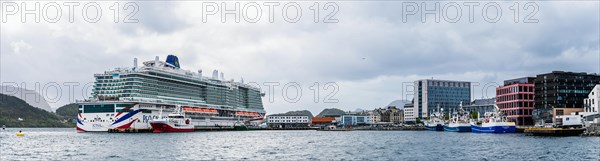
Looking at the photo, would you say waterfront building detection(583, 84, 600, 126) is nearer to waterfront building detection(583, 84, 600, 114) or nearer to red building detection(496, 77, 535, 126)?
waterfront building detection(583, 84, 600, 114)

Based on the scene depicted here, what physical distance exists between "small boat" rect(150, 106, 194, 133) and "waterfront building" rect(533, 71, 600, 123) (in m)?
82.7

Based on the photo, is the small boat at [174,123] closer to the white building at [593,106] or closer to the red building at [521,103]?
the white building at [593,106]

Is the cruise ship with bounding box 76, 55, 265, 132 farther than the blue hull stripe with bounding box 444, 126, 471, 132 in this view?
No

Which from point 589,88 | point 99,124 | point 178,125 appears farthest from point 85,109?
point 589,88

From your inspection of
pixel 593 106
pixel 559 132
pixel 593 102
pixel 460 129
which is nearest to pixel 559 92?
pixel 593 102

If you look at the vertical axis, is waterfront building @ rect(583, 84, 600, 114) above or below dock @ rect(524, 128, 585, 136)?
above

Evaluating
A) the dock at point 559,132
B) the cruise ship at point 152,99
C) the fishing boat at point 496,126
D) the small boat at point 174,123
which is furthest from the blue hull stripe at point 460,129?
the small boat at point 174,123

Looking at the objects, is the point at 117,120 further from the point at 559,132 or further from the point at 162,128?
the point at 559,132

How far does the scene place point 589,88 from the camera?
152 meters

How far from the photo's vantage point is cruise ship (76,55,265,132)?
121 meters

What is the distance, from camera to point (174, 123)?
124750mm

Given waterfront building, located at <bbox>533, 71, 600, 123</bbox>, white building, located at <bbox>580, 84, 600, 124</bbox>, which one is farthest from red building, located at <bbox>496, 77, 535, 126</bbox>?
white building, located at <bbox>580, 84, 600, 124</bbox>

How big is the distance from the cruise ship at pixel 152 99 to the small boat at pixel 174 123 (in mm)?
982

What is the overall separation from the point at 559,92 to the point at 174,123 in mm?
91146
